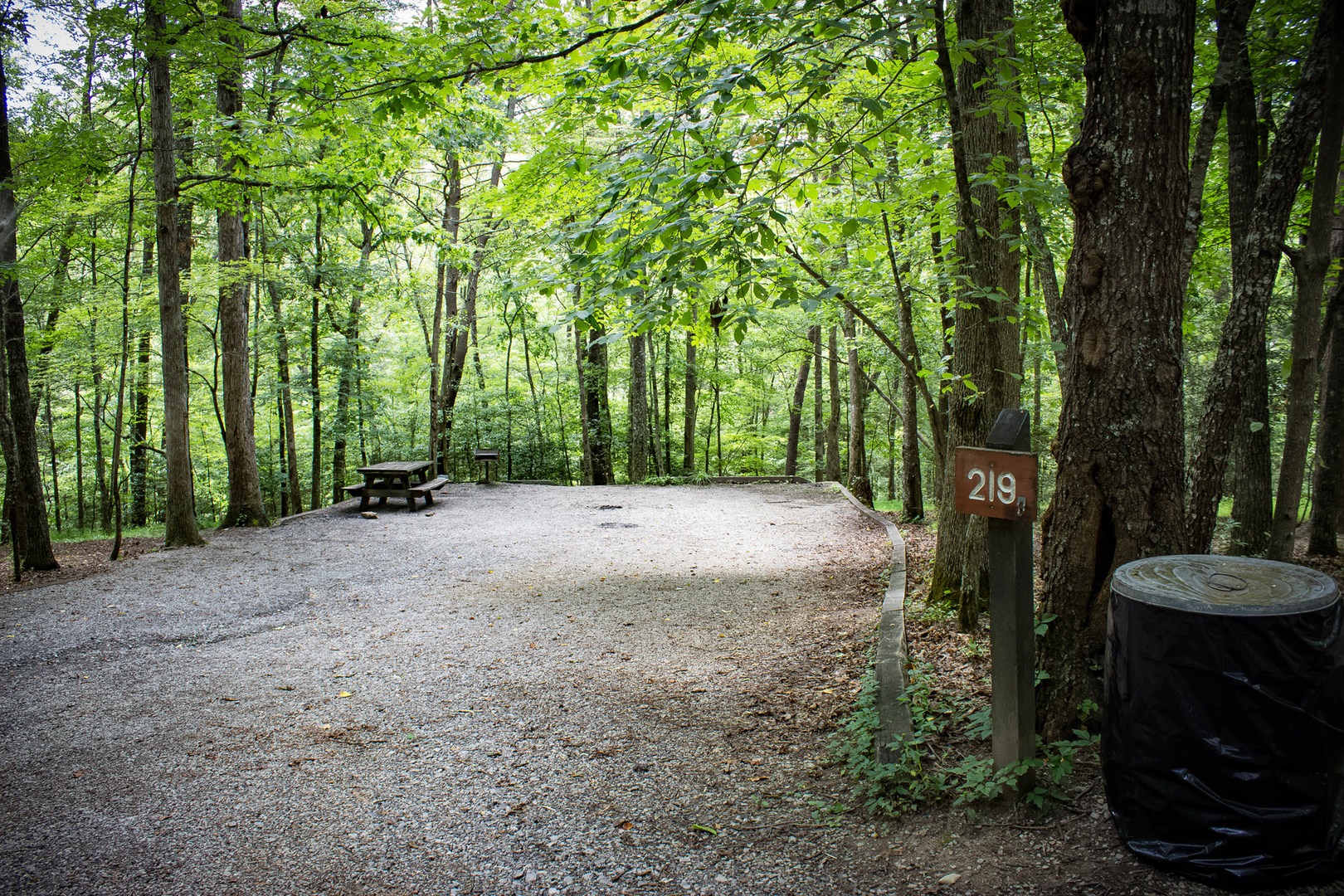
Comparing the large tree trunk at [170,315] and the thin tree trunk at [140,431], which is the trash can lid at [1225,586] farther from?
the thin tree trunk at [140,431]

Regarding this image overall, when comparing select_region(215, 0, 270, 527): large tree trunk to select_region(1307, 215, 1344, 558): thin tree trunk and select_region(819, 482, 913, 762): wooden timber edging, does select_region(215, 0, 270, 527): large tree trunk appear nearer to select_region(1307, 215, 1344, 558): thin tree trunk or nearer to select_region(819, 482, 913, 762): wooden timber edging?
select_region(819, 482, 913, 762): wooden timber edging

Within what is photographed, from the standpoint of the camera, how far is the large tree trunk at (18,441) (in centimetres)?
794

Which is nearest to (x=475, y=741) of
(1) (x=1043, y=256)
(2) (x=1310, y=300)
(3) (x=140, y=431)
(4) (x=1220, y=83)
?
(1) (x=1043, y=256)

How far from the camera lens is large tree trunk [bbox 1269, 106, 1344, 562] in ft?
15.6

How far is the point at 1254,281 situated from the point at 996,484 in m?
4.62

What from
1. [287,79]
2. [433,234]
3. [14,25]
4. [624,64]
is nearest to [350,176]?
[433,234]

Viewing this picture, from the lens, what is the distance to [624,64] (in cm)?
382

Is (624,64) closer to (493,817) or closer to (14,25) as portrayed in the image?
(493,817)

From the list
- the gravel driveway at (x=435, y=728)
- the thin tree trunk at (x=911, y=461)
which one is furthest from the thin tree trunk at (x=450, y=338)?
the thin tree trunk at (x=911, y=461)

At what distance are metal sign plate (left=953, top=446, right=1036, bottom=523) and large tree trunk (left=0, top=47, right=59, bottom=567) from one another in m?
9.93

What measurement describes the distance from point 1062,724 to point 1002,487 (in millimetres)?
1108

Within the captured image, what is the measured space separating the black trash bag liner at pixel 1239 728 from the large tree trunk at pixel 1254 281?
3734 millimetres

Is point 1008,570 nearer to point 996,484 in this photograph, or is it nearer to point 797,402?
point 996,484

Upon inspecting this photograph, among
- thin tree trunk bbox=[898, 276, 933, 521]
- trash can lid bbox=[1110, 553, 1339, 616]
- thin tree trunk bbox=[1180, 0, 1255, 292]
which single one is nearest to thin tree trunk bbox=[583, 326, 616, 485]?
thin tree trunk bbox=[898, 276, 933, 521]
